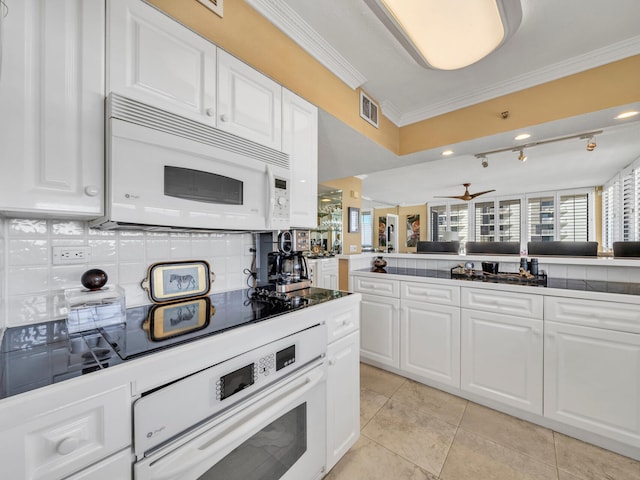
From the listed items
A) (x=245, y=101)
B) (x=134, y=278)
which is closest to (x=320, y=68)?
(x=245, y=101)

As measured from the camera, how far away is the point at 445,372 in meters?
2.15

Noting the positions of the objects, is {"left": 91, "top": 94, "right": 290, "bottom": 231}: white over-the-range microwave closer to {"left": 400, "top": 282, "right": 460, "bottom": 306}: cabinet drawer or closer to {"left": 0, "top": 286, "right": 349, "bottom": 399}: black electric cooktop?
{"left": 0, "top": 286, "right": 349, "bottom": 399}: black electric cooktop

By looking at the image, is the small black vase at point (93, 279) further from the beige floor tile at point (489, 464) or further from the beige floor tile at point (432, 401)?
the beige floor tile at point (432, 401)

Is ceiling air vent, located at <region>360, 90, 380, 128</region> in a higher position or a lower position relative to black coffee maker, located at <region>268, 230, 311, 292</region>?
higher

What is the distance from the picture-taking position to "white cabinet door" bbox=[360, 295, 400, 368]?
241cm

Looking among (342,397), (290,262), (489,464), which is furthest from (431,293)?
(290,262)

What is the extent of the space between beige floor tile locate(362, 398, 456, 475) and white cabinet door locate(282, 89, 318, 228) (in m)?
1.48

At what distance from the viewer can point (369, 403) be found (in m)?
2.05

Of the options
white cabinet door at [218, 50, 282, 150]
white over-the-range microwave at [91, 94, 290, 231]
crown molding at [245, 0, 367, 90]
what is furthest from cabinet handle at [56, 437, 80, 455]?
crown molding at [245, 0, 367, 90]

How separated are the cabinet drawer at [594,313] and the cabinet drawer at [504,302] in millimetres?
61

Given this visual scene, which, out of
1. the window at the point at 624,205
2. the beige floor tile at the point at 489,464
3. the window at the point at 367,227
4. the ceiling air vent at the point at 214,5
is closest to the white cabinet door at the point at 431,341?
the beige floor tile at the point at 489,464

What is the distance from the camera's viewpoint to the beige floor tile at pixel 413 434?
1.56m

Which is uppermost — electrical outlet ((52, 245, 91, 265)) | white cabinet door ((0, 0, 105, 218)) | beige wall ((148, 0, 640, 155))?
beige wall ((148, 0, 640, 155))

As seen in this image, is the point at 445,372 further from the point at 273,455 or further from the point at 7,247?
the point at 7,247
